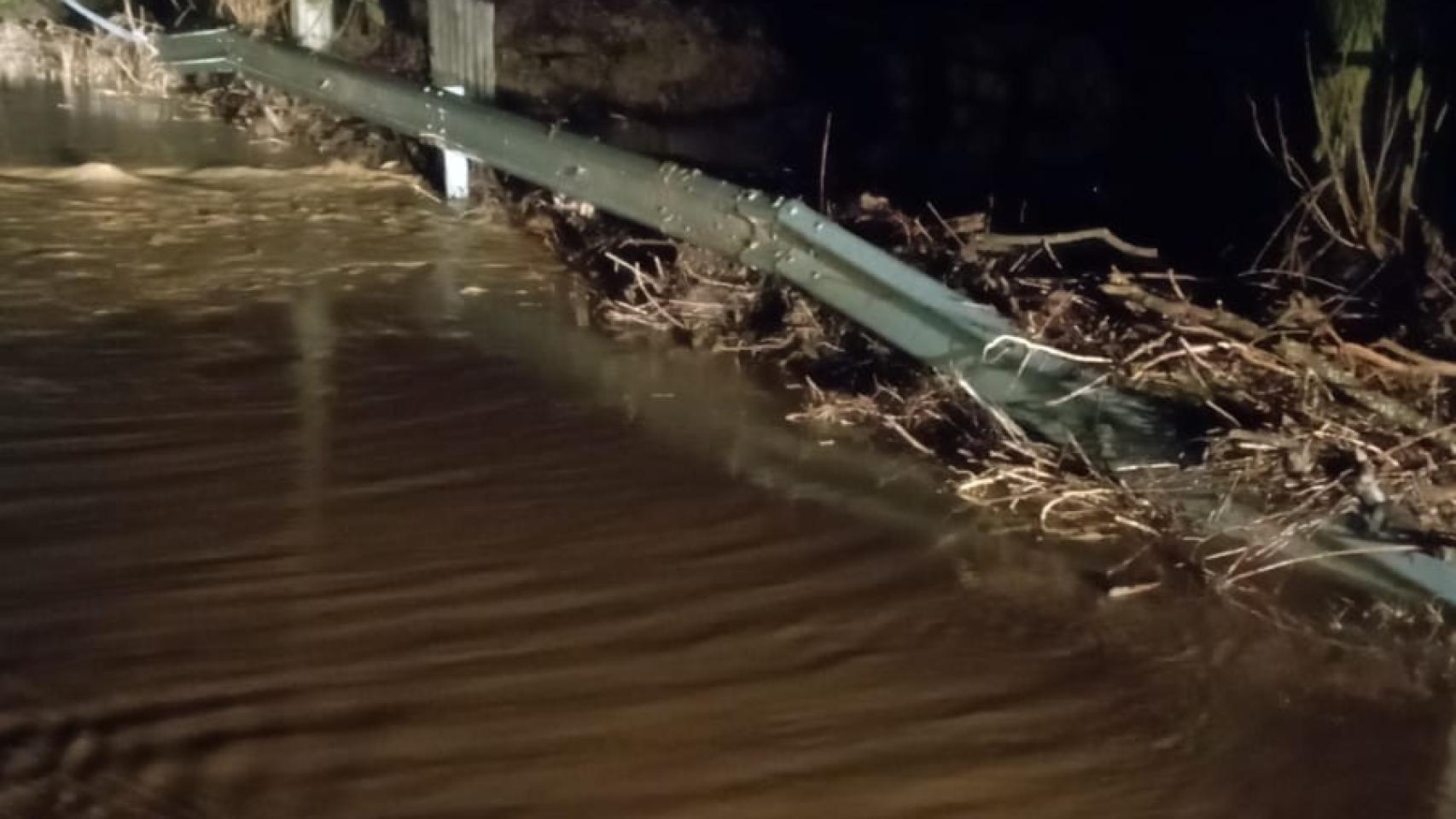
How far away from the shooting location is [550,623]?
466cm

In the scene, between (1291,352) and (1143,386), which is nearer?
(1291,352)

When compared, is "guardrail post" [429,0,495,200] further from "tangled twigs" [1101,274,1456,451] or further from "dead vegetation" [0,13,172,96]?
"tangled twigs" [1101,274,1456,451]

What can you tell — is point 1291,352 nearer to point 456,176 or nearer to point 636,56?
point 456,176

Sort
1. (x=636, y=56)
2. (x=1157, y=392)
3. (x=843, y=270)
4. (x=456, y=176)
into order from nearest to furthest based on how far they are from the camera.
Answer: (x=1157, y=392)
(x=843, y=270)
(x=456, y=176)
(x=636, y=56)

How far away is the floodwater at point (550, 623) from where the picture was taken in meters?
3.98

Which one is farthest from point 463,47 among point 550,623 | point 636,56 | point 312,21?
point 550,623

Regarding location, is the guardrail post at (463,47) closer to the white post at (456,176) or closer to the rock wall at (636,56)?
the white post at (456,176)

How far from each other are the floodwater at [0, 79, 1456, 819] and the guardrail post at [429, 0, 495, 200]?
102 inches

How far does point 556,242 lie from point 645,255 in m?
0.61

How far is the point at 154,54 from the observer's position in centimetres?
1105

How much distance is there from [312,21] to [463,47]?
8.81 ft

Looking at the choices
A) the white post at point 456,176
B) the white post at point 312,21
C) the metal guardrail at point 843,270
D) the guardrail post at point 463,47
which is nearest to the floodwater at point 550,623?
the metal guardrail at point 843,270

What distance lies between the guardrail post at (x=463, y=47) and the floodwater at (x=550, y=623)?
2.58m

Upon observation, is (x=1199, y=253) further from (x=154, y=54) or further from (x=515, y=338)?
(x=154, y=54)
